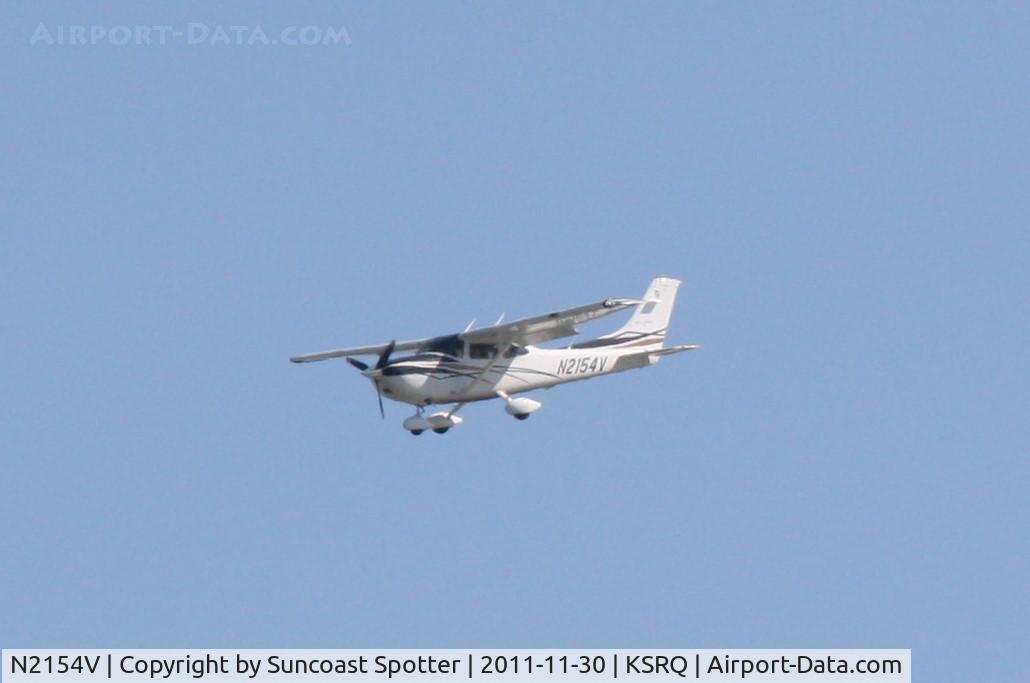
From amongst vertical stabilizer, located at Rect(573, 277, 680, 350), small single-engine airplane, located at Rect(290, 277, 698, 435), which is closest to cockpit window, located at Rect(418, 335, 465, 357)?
small single-engine airplane, located at Rect(290, 277, 698, 435)

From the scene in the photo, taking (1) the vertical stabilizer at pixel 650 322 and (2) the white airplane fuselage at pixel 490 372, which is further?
(1) the vertical stabilizer at pixel 650 322

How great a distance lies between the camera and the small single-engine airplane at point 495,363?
45969mm

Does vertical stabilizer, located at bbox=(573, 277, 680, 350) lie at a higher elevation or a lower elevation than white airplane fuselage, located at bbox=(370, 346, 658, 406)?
higher

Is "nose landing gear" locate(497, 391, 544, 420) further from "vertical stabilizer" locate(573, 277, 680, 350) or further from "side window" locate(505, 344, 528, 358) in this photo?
"vertical stabilizer" locate(573, 277, 680, 350)

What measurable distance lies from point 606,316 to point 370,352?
488 centimetres

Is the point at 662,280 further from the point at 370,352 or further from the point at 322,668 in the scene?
the point at 322,668

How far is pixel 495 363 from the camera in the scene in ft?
154

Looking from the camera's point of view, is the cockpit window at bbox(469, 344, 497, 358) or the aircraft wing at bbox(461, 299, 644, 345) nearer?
the aircraft wing at bbox(461, 299, 644, 345)

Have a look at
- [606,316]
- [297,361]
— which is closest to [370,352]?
[297,361]

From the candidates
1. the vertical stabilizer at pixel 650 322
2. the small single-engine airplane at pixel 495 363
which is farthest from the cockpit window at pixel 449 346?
the vertical stabilizer at pixel 650 322

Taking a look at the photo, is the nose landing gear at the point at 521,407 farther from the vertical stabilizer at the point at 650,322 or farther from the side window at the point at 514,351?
the vertical stabilizer at the point at 650,322

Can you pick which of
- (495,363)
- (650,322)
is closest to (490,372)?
(495,363)

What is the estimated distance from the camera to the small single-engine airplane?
151ft

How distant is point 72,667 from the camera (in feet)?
119
